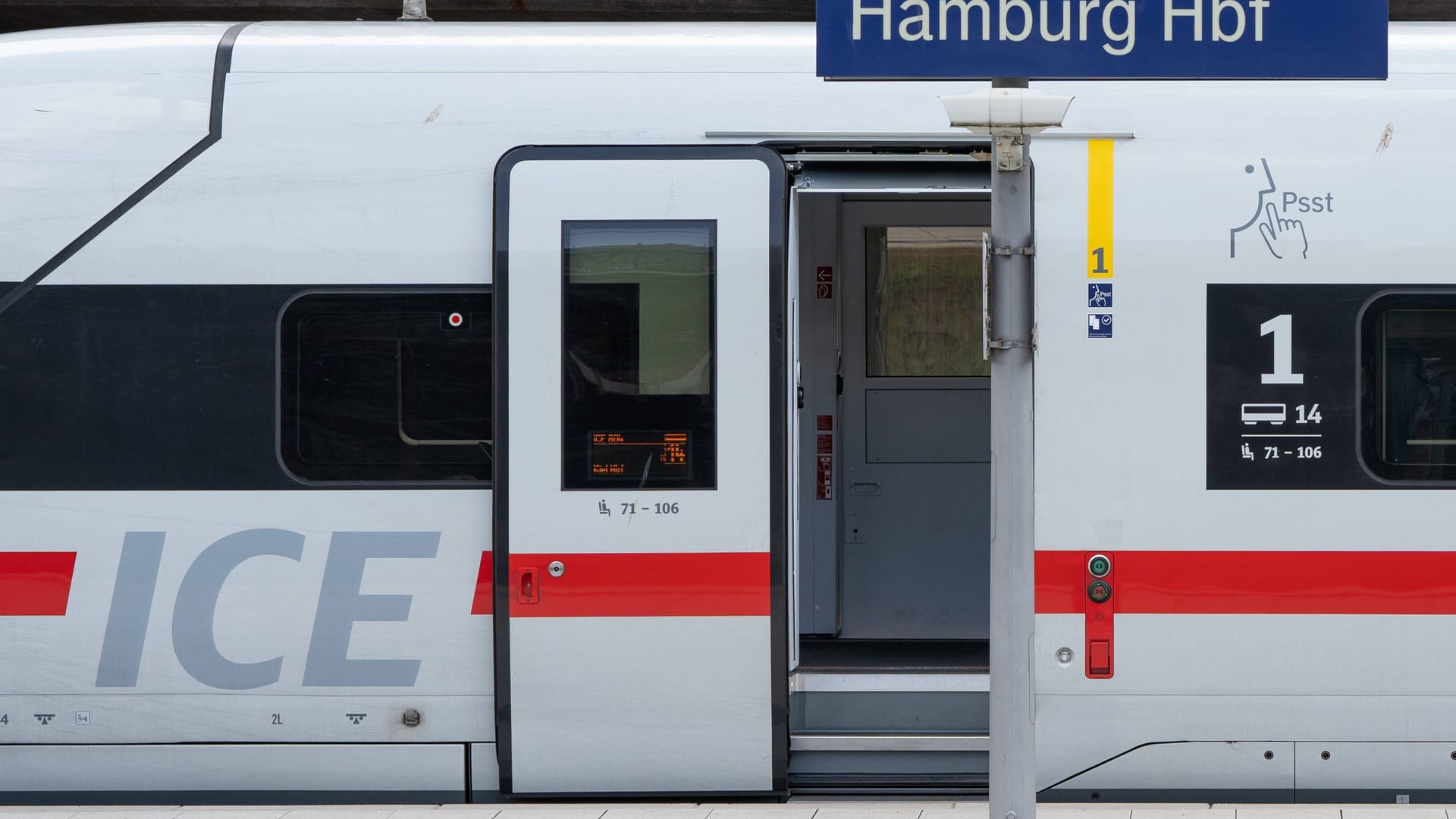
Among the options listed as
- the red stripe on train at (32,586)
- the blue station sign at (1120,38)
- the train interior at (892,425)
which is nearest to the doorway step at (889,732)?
the train interior at (892,425)

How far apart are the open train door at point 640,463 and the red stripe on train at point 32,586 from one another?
149cm

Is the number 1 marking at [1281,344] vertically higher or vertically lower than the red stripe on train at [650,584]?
higher

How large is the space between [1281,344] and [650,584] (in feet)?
7.41

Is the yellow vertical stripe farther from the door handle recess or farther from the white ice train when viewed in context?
the door handle recess

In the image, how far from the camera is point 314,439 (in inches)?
173

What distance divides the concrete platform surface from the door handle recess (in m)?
0.70

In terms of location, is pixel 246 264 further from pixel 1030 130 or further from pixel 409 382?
pixel 1030 130

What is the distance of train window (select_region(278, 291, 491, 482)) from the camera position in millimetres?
4379

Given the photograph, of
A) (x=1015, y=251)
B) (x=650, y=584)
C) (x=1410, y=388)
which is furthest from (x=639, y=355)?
(x=1410, y=388)

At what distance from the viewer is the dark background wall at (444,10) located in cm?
Result: 934

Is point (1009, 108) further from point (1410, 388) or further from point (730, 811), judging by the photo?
point (730, 811)

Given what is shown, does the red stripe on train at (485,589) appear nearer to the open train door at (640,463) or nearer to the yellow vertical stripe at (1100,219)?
the open train door at (640,463)

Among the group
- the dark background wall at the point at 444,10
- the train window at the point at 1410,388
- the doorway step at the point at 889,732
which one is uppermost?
the dark background wall at the point at 444,10

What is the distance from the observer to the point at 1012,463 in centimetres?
328
